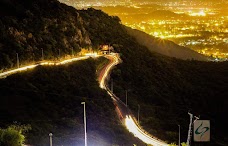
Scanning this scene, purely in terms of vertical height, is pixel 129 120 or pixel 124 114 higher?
pixel 124 114

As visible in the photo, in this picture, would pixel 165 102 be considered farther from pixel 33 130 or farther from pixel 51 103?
pixel 33 130

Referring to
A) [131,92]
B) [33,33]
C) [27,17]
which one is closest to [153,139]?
[131,92]

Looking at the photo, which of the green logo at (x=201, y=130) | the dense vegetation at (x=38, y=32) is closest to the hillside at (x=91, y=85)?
the dense vegetation at (x=38, y=32)

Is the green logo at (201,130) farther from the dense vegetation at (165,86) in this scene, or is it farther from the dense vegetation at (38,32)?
the dense vegetation at (38,32)

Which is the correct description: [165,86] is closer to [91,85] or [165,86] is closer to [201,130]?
[91,85]

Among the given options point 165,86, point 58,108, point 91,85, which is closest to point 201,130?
point 58,108

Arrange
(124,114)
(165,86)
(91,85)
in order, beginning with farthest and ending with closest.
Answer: (165,86) → (91,85) → (124,114)

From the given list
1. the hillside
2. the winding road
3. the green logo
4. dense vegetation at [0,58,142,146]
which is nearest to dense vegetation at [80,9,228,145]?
the hillside

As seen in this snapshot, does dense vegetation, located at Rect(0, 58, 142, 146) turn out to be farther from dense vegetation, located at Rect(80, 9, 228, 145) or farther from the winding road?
dense vegetation, located at Rect(80, 9, 228, 145)
